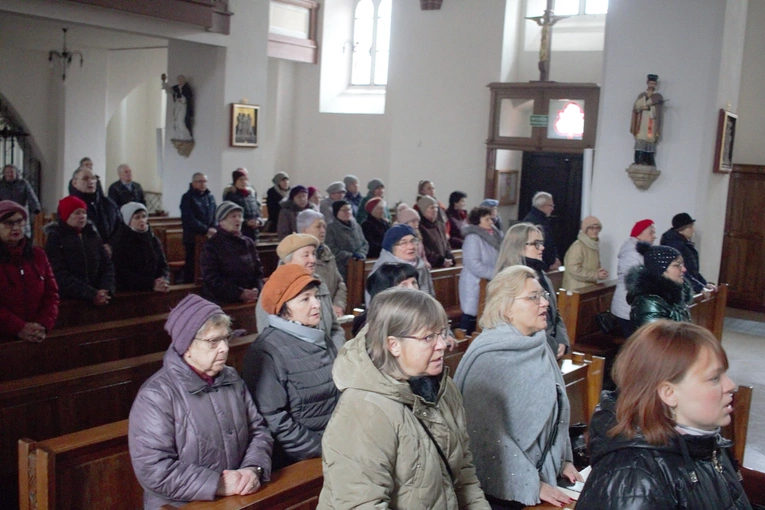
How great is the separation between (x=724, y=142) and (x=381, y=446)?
25.5ft

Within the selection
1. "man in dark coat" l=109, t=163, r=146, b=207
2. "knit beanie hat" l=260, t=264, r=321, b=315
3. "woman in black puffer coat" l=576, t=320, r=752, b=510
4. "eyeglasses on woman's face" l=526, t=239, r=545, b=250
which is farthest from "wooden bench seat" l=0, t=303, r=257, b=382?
"man in dark coat" l=109, t=163, r=146, b=207

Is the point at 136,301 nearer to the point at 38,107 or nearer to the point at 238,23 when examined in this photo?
the point at 238,23

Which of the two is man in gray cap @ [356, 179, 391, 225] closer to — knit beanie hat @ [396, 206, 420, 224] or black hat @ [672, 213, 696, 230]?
knit beanie hat @ [396, 206, 420, 224]

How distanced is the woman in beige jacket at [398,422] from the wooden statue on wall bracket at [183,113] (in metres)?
9.46

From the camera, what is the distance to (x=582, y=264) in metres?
6.95

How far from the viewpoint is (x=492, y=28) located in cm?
1227

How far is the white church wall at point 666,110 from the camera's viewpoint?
8.26 meters

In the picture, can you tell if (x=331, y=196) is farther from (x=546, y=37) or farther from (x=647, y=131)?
(x=546, y=37)

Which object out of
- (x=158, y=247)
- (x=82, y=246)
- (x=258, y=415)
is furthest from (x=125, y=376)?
(x=158, y=247)

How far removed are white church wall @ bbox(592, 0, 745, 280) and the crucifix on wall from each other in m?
2.39

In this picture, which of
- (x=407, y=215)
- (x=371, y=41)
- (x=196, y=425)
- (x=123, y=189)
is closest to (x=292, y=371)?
(x=196, y=425)

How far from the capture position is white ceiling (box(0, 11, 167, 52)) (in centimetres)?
1107

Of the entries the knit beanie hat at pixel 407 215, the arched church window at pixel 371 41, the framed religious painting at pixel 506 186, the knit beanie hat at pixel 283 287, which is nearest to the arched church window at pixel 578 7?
the framed religious painting at pixel 506 186

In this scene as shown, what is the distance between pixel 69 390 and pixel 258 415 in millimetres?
1160
